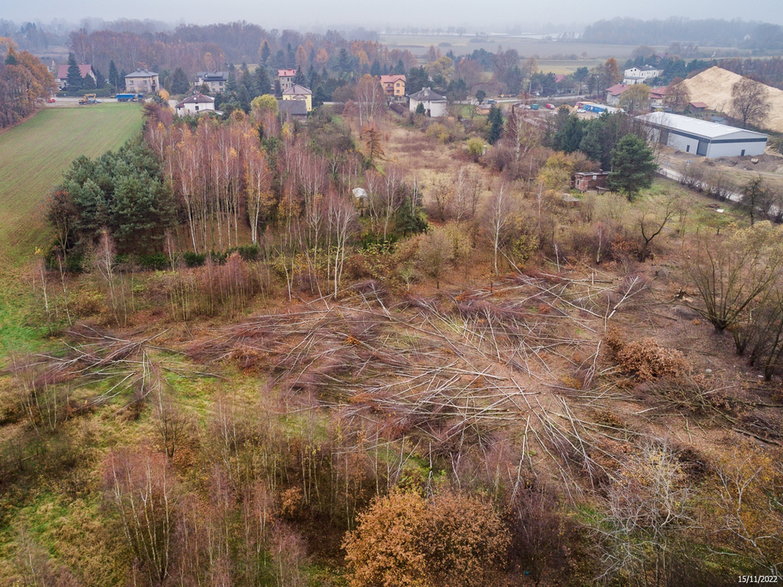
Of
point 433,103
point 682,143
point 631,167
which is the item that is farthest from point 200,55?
point 631,167

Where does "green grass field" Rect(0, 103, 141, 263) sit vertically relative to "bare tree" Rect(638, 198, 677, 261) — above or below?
above

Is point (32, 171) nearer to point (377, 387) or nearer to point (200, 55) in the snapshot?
point (377, 387)

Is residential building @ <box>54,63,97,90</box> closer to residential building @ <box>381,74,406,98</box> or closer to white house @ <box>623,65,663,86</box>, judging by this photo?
residential building @ <box>381,74,406,98</box>

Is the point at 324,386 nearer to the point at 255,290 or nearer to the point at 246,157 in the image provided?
the point at 255,290

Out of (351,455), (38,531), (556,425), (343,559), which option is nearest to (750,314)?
(556,425)

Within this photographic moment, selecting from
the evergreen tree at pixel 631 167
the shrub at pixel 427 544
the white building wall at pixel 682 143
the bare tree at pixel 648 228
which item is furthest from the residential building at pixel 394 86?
the shrub at pixel 427 544

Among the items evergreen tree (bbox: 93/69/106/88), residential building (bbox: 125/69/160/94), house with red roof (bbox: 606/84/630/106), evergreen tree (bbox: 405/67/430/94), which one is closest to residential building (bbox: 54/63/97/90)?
evergreen tree (bbox: 93/69/106/88)

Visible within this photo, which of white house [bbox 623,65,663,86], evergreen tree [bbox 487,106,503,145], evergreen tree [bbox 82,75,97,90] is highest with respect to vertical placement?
white house [bbox 623,65,663,86]

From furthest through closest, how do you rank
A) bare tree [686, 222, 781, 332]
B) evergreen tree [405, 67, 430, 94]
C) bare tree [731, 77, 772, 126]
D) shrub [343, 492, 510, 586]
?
evergreen tree [405, 67, 430, 94] → bare tree [731, 77, 772, 126] → bare tree [686, 222, 781, 332] → shrub [343, 492, 510, 586]
